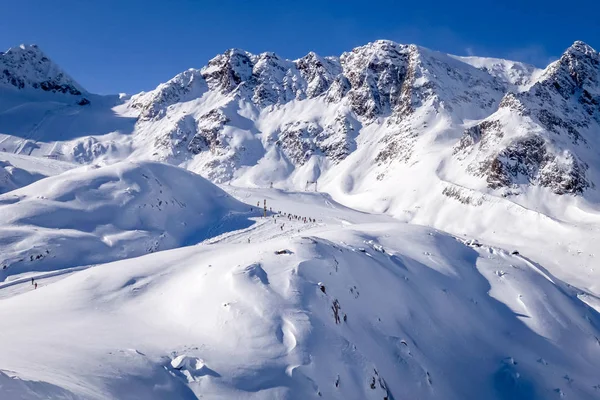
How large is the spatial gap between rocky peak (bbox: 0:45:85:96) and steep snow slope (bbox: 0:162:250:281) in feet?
416

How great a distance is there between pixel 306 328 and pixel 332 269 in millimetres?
4924

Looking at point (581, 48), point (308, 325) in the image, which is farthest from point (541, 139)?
point (308, 325)

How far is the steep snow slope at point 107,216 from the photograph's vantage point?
31234mm

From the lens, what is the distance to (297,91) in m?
140

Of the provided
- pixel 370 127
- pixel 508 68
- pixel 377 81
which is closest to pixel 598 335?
pixel 370 127

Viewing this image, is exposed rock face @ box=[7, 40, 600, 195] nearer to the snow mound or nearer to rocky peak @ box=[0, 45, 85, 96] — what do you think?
rocky peak @ box=[0, 45, 85, 96]

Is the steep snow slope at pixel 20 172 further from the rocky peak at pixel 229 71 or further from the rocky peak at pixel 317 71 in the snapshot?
the rocky peak at pixel 317 71

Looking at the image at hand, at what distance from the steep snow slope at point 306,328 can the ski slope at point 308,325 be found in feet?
0.21

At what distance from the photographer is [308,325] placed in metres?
14.8

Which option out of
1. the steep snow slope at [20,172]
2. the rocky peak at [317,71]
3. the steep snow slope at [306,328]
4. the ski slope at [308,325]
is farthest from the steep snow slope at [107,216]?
the rocky peak at [317,71]

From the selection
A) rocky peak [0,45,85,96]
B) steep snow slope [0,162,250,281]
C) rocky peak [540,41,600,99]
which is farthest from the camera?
rocky peak [0,45,85,96]

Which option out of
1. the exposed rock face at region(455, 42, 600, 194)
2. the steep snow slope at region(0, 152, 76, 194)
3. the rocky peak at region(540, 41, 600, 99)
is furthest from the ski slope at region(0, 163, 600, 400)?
the rocky peak at region(540, 41, 600, 99)

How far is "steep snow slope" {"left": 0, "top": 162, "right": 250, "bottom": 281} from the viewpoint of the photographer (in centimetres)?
3123

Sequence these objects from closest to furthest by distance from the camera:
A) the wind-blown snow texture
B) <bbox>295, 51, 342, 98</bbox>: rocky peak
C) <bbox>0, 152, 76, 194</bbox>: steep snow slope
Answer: the wind-blown snow texture, <bbox>0, 152, 76, 194</bbox>: steep snow slope, <bbox>295, 51, 342, 98</bbox>: rocky peak
